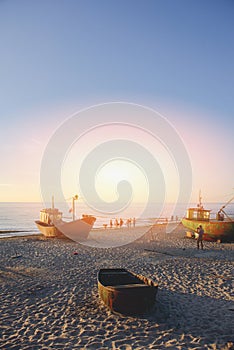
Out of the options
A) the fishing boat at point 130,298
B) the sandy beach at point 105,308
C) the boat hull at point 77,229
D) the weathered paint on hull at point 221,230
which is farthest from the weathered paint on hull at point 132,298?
the weathered paint on hull at point 221,230

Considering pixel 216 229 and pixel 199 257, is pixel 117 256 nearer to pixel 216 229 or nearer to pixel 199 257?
pixel 199 257

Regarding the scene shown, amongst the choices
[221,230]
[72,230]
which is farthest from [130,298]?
[221,230]

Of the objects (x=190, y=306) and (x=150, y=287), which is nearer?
(x=150, y=287)

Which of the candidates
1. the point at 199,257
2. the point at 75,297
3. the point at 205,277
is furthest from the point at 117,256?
the point at 75,297

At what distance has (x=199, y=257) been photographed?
1888cm

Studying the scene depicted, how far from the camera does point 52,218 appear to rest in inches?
1357

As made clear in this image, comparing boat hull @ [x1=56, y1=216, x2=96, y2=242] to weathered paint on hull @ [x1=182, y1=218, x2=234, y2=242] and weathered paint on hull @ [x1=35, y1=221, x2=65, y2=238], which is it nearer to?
weathered paint on hull @ [x1=35, y1=221, x2=65, y2=238]

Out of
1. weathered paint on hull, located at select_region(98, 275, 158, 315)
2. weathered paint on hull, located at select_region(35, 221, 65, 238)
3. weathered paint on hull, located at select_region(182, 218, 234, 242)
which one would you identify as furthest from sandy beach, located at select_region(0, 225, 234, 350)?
weathered paint on hull, located at select_region(35, 221, 65, 238)

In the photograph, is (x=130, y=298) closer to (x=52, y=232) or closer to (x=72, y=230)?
(x=72, y=230)

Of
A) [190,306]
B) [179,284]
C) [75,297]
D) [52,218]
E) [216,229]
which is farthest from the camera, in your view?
[52,218]

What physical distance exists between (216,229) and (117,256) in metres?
13.4

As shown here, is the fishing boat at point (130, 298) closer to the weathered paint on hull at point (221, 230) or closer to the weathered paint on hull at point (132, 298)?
the weathered paint on hull at point (132, 298)

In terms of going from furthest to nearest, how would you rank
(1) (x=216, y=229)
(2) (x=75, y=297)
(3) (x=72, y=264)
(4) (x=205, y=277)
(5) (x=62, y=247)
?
(1) (x=216, y=229) → (5) (x=62, y=247) → (3) (x=72, y=264) → (4) (x=205, y=277) → (2) (x=75, y=297)

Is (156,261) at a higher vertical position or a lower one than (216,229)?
lower
